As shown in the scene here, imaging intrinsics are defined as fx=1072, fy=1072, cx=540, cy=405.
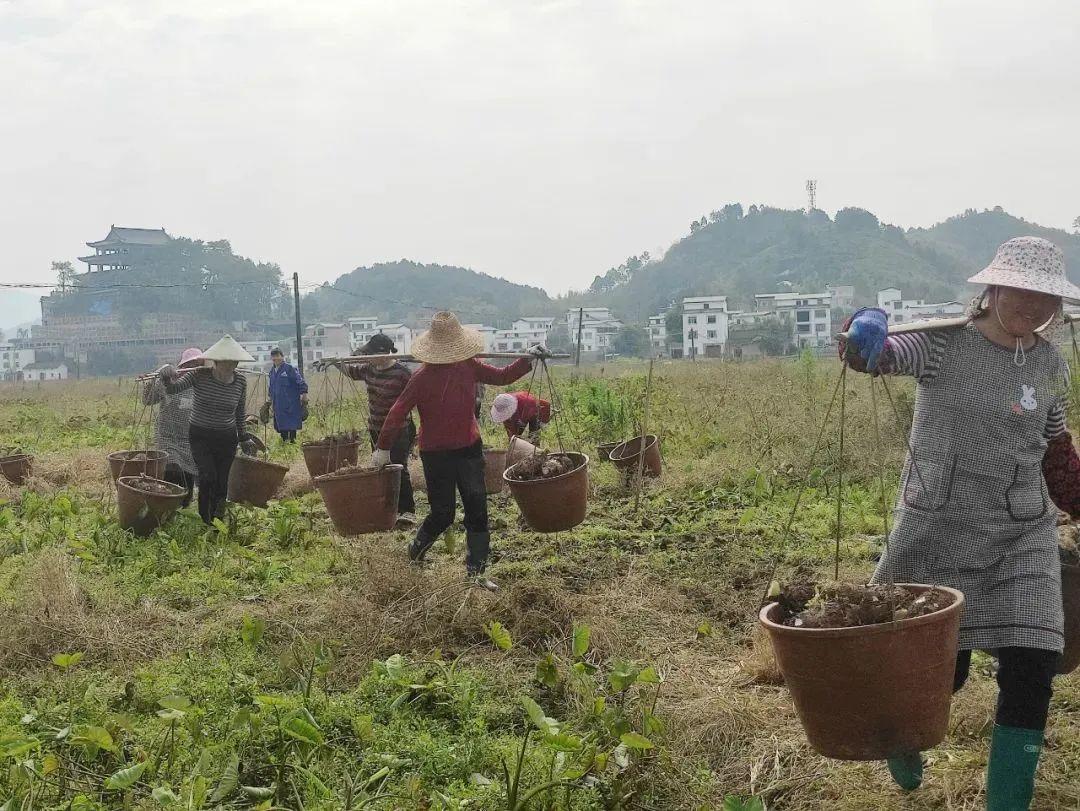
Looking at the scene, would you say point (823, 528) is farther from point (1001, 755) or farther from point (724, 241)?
point (724, 241)

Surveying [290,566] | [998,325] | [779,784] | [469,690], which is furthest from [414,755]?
[290,566]

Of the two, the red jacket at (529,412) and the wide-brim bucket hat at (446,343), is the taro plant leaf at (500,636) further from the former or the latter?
the red jacket at (529,412)

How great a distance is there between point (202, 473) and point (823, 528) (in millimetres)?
3949

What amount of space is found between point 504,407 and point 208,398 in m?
2.04

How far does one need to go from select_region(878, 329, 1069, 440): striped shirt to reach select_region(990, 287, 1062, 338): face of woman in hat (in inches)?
5.9

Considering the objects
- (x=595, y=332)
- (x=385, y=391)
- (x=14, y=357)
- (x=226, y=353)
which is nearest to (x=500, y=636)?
(x=385, y=391)

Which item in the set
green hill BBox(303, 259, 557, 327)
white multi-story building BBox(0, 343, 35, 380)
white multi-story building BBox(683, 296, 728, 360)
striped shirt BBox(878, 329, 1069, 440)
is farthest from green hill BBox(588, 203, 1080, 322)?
striped shirt BBox(878, 329, 1069, 440)

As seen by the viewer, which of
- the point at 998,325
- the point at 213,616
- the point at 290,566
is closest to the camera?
the point at 998,325

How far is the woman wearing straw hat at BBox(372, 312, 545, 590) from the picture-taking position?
17.6ft

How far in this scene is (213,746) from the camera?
317cm

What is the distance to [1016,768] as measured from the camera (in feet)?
8.14

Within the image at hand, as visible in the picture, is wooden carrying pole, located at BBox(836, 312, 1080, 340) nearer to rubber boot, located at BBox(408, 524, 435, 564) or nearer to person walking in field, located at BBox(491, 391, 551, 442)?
rubber boot, located at BBox(408, 524, 435, 564)

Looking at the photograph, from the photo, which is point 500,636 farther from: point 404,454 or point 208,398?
point 208,398

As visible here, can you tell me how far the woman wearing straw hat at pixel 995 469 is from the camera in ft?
8.42
